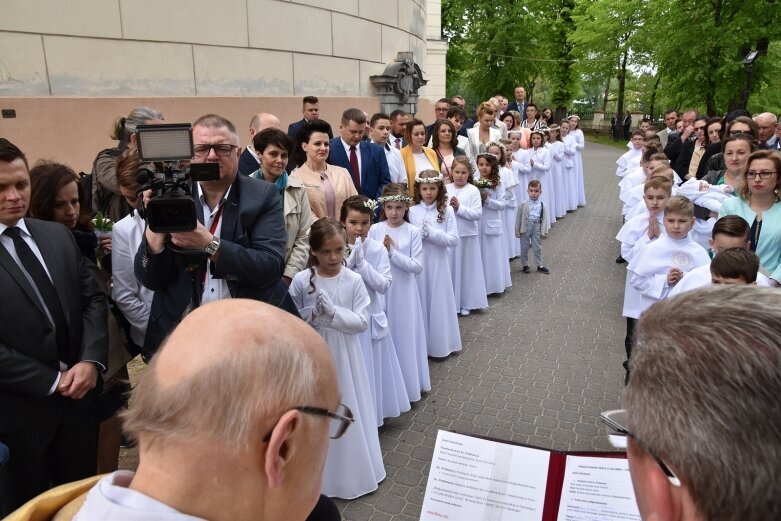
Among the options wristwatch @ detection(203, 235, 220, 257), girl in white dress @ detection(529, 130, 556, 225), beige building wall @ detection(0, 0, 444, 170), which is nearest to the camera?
wristwatch @ detection(203, 235, 220, 257)

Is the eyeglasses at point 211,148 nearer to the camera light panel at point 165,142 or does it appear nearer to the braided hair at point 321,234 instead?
the camera light panel at point 165,142

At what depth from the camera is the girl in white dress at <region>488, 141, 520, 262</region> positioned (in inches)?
334

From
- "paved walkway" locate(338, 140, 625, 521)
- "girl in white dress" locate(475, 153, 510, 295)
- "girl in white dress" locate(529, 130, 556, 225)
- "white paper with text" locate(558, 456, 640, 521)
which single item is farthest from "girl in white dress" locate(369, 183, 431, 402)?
"girl in white dress" locate(529, 130, 556, 225)

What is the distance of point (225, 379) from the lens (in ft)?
3.48

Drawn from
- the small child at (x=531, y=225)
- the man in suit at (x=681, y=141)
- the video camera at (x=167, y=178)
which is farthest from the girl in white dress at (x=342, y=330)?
the man in suit at (x=681, y=141)

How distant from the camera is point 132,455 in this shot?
13.9 ft

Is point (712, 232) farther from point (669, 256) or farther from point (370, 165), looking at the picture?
point (370, 165)

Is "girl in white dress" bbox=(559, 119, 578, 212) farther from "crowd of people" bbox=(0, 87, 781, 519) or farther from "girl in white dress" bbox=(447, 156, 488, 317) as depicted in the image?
"crowd of people" bbox=(0, 87, 781, 519)

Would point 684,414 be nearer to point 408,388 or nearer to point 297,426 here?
point 297,426

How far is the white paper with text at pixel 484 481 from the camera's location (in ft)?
5.36

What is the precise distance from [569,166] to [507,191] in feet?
18.1

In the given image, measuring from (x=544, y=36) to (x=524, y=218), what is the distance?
28819 millimetres

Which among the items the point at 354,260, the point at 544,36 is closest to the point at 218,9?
the point at 354,260

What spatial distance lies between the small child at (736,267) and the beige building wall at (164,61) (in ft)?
19.8
